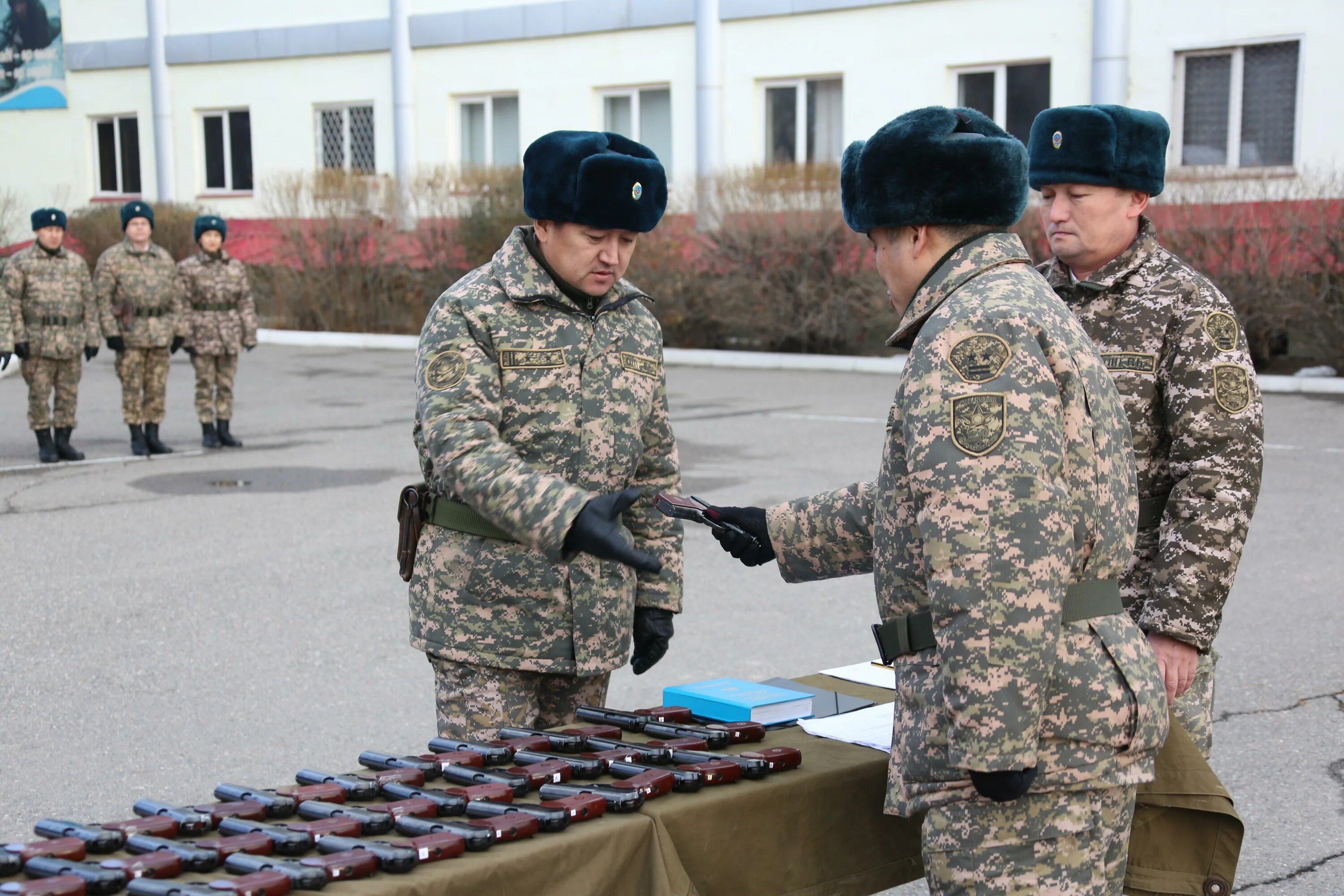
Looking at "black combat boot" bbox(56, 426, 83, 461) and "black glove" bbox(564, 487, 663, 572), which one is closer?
"black glove" bbox(564, 487, 663, 572)

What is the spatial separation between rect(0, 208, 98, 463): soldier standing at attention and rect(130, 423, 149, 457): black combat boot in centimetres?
43

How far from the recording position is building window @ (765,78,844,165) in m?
20.9

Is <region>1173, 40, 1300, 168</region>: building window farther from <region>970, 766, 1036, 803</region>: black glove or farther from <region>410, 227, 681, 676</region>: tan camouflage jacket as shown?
<region>970, 766, 1036, 803</region>: black glove

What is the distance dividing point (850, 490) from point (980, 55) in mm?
17578

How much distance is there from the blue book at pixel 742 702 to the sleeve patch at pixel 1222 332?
1.20 metres

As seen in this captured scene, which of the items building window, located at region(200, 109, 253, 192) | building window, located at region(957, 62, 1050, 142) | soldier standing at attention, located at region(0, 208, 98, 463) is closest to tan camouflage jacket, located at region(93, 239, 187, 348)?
soldier standing at attention, located at region(0, 208, 98, 463)

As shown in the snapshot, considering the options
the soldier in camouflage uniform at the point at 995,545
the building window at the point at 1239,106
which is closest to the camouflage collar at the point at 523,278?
the soldier in camouflage uniform at the point at 995,545

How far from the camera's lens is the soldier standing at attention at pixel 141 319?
1152cm

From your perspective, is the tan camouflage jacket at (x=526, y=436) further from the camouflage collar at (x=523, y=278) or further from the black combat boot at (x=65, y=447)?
the black combat boot at (x=65, y=447)

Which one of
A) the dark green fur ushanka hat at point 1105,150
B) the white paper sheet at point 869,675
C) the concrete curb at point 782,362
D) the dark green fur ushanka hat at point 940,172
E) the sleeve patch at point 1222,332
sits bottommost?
the concrete curb at point 782,362

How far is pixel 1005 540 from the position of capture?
2.10m

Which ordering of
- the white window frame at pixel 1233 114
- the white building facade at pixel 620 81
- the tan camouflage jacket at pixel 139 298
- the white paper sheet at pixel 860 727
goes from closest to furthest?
the white paper sheet at pixel 860 727 < the tan camouflage jacket at pixel 139 298 < the white window frame at pixel 1233 114 < the white building facade at pixel 620 81

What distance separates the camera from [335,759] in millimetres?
4750

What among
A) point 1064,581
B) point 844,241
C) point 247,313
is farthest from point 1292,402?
point 1064,581
